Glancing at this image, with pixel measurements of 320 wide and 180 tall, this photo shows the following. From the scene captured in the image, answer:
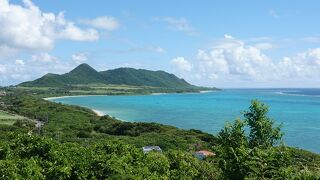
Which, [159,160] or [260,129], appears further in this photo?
[260,129]

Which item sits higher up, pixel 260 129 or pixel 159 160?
pixel 260 129

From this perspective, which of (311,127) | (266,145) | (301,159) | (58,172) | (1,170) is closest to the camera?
(1,170)

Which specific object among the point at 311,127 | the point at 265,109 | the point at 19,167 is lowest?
the point at 311,127

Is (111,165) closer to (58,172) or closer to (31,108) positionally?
(58,172)

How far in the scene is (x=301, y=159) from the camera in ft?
167

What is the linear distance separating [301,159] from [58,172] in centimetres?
3690

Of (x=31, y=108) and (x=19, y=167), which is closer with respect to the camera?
(x=19, y=167)

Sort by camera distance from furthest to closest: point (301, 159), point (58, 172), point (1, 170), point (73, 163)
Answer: point (301, 159) → point (73, 163) → point (58, 172) → point (1, 170)

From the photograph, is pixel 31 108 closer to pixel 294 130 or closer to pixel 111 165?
pixel 294 130

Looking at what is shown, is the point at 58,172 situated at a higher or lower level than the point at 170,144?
higher

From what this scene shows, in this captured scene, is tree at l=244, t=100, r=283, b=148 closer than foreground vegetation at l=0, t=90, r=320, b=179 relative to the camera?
No

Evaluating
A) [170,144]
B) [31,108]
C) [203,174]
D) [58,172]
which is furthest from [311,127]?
[58,172]

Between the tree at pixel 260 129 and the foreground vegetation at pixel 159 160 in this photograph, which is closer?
the foreground vegetation at pixel 159 160

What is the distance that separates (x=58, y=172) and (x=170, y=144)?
1800 inches
